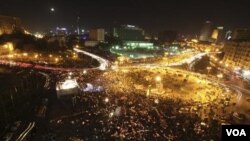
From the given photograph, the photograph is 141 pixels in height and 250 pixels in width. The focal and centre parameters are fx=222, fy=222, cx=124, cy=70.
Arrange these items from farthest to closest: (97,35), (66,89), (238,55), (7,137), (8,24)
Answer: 1. (97,35)
2. (8,24)
3. (238,55)
4. (66,89)
5. (7,137)

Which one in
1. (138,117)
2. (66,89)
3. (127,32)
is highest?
(127,32)

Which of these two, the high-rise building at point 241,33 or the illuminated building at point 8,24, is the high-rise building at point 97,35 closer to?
the illuminated building at point 8,24

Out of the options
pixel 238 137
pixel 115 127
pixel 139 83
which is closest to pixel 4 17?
pixel 139 83

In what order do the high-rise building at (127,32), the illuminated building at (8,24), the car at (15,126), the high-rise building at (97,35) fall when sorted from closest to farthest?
1. the car at (15,126)
2. the illuminated building at (8,24)
3. the high-rise building at (97,35)
4. the high-rise building at (127,32)

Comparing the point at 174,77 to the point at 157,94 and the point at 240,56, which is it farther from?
the point at 240,56

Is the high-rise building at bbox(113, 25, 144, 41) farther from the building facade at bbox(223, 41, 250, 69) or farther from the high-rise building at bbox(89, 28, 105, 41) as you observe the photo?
the building facade at bbox(223, 41, 250, 69)

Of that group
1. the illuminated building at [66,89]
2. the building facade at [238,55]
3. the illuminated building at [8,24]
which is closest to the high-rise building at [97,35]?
the illuminated building at [8,24]

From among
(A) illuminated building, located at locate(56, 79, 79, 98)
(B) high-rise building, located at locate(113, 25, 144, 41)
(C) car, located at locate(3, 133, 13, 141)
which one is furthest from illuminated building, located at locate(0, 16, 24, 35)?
(B) high-rise building, located at locate(113, 25, 144, 41)

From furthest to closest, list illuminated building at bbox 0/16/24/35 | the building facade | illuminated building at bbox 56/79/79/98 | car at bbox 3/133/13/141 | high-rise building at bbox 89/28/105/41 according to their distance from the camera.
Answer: high-rise building at bbox 89/28/105/41, illuminated building at bbox 0/16/24/35, the building facade, illuminated building at bbox 56/79/79/98, car at bbox 3/133/13/141

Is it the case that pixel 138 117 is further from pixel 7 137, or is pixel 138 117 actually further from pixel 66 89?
pixel 7 137

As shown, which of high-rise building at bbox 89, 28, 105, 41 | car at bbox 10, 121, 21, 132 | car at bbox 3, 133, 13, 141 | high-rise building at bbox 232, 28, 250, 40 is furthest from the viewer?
high-rise building at bbox 89, 28, 105, 41

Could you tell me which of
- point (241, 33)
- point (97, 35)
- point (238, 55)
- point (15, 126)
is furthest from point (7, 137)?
point (97, 35)
